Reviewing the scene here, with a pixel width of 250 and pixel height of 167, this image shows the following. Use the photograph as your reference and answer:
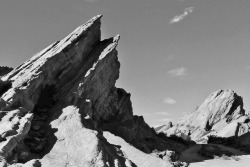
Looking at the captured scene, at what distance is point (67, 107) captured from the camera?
3694 cm

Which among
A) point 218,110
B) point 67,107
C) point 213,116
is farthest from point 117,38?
point 218,110

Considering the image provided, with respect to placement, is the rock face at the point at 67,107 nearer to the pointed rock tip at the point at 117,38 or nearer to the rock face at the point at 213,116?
the pointed rock tip at the point at 117,38

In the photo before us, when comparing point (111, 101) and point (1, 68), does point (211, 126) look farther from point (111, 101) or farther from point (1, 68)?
point (1, 68)

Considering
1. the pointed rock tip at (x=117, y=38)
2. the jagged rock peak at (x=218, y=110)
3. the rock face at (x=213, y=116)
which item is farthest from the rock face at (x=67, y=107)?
the jagged rock peak at (x=218, y=110)

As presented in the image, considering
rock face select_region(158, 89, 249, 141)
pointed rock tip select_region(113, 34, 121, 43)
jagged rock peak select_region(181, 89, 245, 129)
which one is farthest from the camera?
jagged rock peak select_region(181, 89, 245, 129)

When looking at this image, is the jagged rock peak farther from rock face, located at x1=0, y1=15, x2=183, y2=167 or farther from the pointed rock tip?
the pointed rock tip

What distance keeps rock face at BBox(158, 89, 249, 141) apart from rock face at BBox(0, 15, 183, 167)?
132 feet

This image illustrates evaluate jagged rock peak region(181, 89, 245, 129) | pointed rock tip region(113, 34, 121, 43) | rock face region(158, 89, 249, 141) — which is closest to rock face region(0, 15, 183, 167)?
pointed rock tip region(113, 34, 121, 43)

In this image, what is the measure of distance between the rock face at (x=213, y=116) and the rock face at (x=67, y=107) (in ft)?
132

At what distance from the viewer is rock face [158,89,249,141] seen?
100m

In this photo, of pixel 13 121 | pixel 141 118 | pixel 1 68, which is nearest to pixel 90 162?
pixel 13 121

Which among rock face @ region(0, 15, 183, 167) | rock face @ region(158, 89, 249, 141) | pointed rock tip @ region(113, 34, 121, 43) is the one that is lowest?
rock face @ region(0, 15, 183, 167)

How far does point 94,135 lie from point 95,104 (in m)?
21.3

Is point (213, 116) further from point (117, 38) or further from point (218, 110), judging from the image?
point (117, 38)
